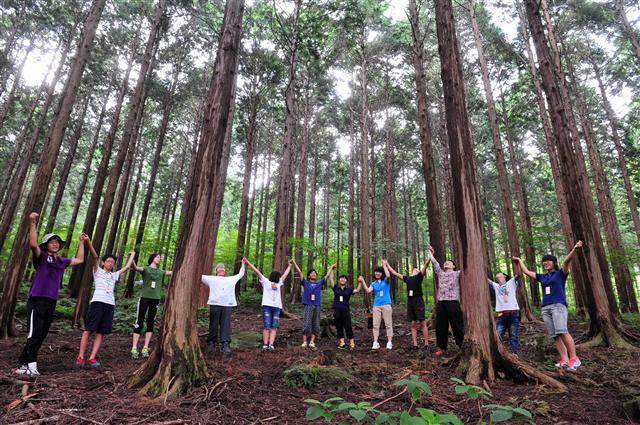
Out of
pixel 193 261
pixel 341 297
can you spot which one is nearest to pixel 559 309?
pixel 341 297

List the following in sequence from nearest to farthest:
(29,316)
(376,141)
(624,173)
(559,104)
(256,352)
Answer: (29,316) → (256,352) → (559,104) → (624,173) → (376,141)

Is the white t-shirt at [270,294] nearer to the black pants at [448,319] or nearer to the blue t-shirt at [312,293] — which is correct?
the blue t-shirt at [312,293]

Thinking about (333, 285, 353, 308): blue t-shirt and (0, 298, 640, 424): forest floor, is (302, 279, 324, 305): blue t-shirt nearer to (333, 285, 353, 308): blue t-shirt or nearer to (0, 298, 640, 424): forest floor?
(333, 285, 353, 308): blue t-shirt

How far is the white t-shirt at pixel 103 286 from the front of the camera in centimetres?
542

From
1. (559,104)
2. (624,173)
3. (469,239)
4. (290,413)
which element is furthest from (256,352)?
(624,173)

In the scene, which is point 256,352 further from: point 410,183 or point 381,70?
point 410,183

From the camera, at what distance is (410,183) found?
31094 mm

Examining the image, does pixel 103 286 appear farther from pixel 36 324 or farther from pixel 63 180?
pixel 63 180

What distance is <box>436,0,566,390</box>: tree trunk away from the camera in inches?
181

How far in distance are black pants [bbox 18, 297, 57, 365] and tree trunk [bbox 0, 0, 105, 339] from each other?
287cm

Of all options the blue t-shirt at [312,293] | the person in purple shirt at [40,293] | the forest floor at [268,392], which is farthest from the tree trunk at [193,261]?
the blue t-shirt at [312,293]

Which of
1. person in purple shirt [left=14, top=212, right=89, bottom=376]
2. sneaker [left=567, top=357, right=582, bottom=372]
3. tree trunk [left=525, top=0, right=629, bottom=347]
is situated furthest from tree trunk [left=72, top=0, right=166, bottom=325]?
tree trunk [left=525, top=0, right=629, bottom=347]

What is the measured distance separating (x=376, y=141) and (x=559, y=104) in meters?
16.8

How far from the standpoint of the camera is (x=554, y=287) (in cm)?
552
